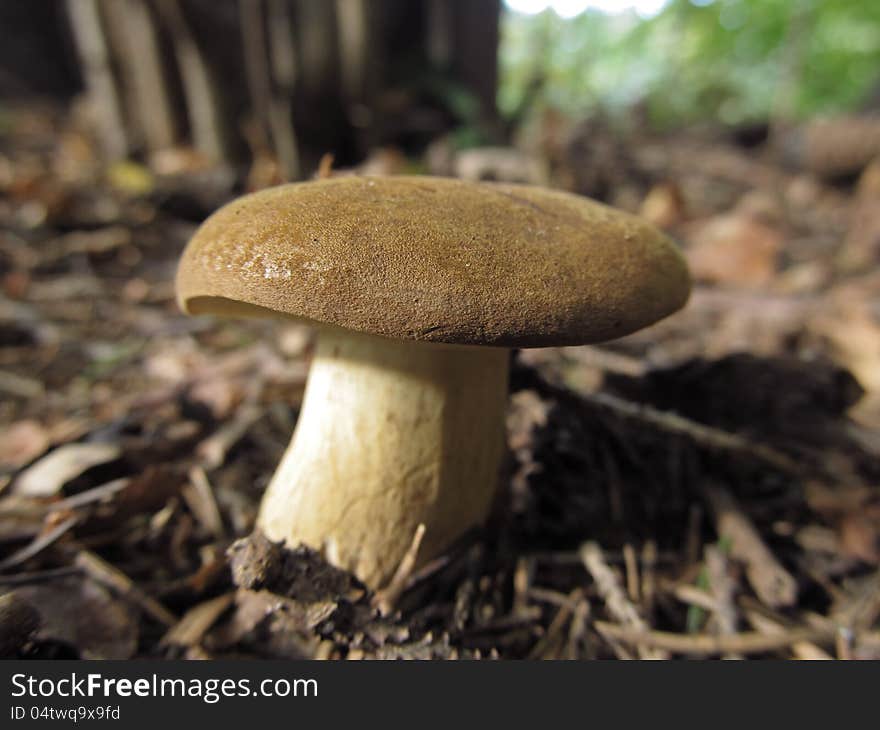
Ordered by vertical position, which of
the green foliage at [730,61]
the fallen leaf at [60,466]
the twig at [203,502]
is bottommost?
the twig at [203,502]

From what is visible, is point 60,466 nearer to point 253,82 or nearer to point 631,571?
point 631,571

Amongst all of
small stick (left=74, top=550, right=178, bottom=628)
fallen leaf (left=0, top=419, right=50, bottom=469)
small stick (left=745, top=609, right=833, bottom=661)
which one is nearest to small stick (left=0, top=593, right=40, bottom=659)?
small stick (left=74, top=550, right=178, bottom=628)

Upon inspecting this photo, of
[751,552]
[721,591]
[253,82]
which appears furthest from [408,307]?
[253,82]

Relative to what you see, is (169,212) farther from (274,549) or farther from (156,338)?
(274,549)

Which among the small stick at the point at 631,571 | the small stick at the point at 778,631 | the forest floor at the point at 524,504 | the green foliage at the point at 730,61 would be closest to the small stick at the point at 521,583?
the forest floor at the point at 524,504

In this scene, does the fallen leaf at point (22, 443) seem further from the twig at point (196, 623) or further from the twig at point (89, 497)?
the twig at point (196, 623)

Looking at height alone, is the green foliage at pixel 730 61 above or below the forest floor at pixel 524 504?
above
